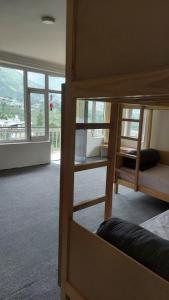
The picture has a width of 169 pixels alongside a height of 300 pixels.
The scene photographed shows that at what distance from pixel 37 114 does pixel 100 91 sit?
14.6 ft

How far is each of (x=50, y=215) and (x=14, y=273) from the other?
3.32 feet

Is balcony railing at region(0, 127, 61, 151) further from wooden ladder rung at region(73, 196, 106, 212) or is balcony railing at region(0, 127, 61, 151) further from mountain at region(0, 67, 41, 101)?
wooden ladder rung at region(73, 196, 106, 212)

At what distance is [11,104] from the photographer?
4.76m

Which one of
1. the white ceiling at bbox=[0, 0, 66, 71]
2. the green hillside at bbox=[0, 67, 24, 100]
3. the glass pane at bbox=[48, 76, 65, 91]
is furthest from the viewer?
the glass pane at bbox=[48, 76, 65, 91]

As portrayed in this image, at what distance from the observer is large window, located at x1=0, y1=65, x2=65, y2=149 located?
4.68m

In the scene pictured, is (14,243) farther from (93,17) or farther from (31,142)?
(31,142)

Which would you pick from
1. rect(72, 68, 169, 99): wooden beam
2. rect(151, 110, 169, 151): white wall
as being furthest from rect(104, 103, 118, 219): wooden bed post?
rect(151, 110, 169, 151): white wall

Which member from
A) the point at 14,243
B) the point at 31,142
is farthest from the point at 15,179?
the point at 14,243

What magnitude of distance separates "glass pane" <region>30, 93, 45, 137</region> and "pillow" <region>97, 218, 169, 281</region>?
4.30m

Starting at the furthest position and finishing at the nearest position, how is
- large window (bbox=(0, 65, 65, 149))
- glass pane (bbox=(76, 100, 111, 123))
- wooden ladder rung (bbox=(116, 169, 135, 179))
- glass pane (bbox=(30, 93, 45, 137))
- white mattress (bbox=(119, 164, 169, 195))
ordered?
1. glass pane (bbox=(76, 100, 111, 123))
2. glass pane (bbox=(30, 93, 45, 137))
3. large window (bbox=(0, 65, 65, 149))
4. wooden ladder rung (bbox=(116, 169, 135, 179))
5. white mattress (bbox=(119, 164, 169, 195))

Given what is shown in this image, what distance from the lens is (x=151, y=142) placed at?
4336mm

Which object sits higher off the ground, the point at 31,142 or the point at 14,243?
the point at 31,142

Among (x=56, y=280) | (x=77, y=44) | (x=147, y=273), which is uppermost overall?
(x=77, y=44)

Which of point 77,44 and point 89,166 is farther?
point 89,166
